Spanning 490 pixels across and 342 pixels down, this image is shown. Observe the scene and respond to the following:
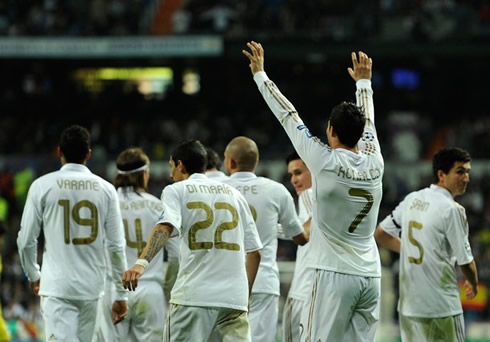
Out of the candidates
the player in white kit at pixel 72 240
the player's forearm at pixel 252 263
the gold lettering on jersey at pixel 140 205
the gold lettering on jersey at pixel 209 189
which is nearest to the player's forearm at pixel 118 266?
the player in white kit at pixel 72 240

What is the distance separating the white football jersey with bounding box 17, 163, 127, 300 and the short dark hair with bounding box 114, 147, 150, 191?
33.4 inches

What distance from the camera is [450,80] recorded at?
103ft

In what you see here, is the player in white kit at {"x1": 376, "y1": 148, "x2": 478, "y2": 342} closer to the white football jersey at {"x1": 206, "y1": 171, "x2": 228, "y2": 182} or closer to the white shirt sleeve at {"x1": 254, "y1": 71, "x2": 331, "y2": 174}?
the white football jersey at {"x1": 206, "y1": 171, "x2": 228, "y2": 182}

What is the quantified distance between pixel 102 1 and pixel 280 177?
27.4 ft

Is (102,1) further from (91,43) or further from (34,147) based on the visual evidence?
(34,147)

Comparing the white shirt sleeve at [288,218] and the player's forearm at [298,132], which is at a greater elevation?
the player's forearm at [298,132]

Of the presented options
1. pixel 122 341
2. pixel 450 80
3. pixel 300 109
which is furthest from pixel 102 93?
pixel 122 341

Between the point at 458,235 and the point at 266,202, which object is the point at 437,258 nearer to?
the point at 458,235

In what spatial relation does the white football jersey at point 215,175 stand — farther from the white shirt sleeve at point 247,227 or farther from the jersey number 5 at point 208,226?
the jersey number 5 at point 208,226

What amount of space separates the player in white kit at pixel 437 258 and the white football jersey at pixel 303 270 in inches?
31.7

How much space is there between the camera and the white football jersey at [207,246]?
23.9 feet

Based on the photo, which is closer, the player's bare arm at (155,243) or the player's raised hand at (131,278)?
the player's raised hand at (131,278)

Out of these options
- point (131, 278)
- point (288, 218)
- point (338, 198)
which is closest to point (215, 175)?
point (288, 218)

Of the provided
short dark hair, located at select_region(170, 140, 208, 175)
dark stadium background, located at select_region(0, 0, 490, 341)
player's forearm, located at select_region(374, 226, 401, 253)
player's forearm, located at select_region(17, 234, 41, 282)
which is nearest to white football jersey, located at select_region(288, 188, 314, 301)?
player's forearm, located at select_region(374, 226, 401, 253)
